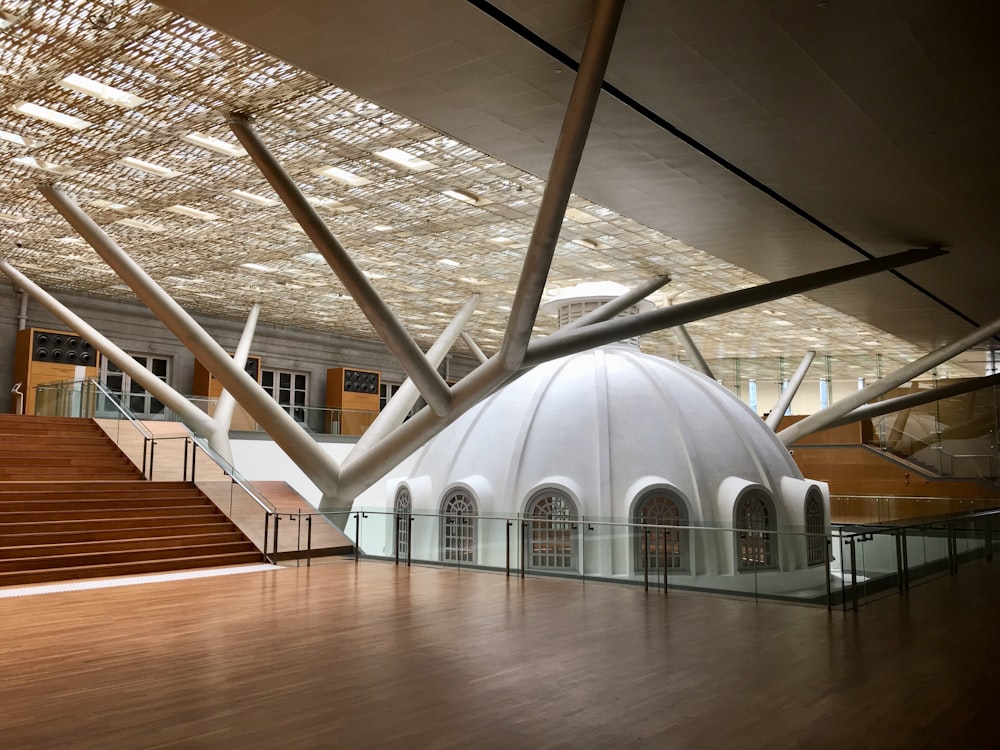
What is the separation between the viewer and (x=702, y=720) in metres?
6.48

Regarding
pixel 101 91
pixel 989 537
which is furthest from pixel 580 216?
pixel 989 537

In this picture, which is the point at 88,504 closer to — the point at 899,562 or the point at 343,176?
the point at 343,176

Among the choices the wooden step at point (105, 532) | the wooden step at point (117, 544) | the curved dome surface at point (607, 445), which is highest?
the curved dome surface at point (607, 445)

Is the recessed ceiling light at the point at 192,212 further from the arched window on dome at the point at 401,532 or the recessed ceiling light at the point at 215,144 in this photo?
the arched window on dome at the point at 401,532

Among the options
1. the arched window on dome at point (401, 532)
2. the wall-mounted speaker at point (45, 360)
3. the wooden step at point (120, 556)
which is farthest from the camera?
the wall-mounted speaker at point (45, 360)

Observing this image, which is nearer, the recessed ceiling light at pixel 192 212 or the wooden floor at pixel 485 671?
the wooden floor at pixel 485 671

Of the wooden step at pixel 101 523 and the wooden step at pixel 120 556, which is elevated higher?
the wooden step at pixel 101 523

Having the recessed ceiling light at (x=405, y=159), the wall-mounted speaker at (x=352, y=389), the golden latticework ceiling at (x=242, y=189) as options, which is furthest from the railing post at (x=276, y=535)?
the wall-mounted speaker at (x=352, y=389)

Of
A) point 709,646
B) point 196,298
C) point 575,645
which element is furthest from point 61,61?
point 196,298

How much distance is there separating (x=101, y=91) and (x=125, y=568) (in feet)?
26.8

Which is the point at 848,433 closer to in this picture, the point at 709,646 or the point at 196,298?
the point at 196,298

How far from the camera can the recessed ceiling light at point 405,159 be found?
50.9 ft

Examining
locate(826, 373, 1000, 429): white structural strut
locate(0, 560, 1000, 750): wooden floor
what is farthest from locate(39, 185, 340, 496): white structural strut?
locate(826, 373, 1000, 429): white structural strut

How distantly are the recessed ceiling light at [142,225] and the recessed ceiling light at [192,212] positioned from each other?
1542 mm
